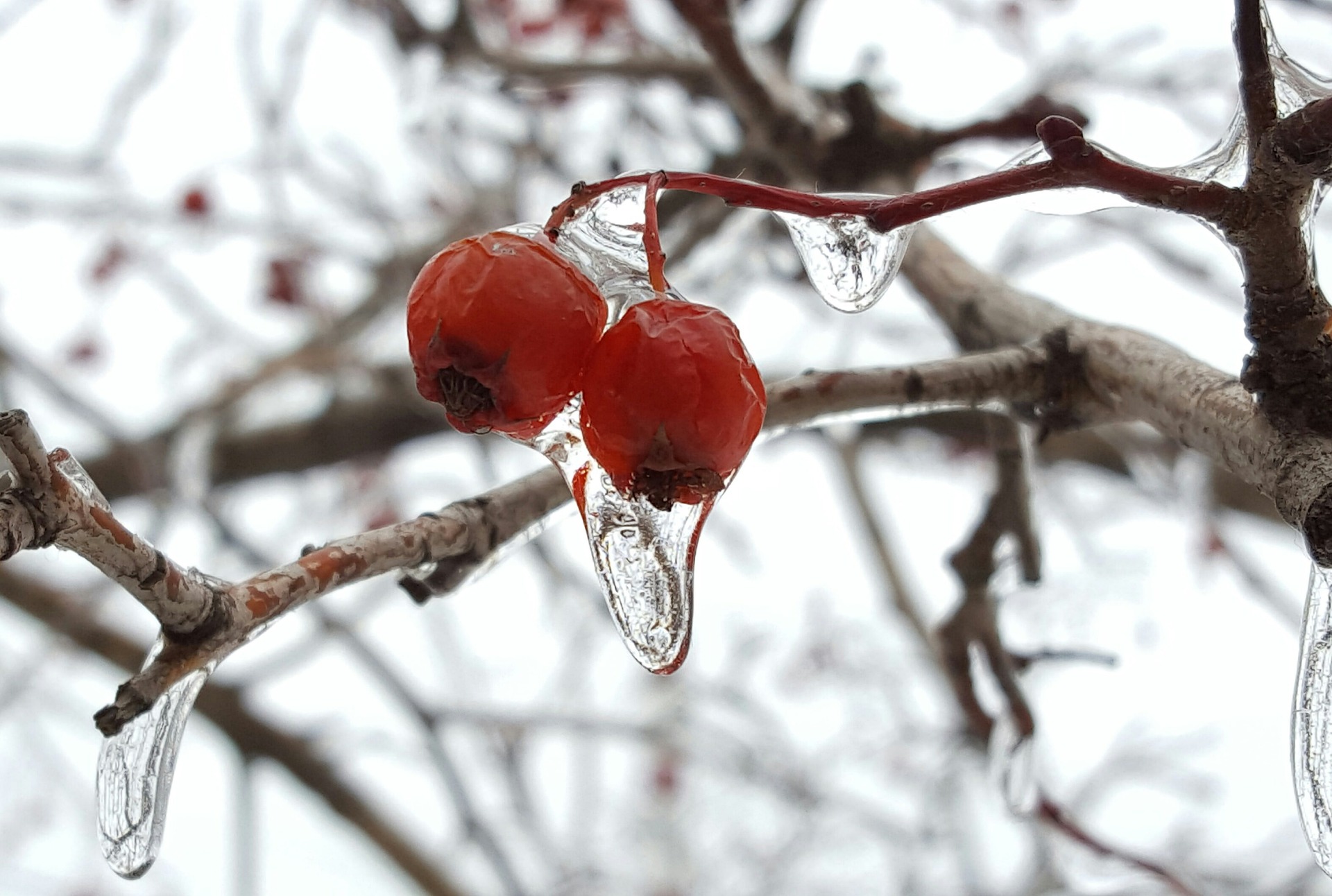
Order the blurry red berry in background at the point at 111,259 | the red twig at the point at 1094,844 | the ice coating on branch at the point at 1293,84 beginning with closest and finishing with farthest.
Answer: the ice coating on branch at the point at 1293,84 < the red twig at the point at 1094,844 < the blurry red berry in background at the point at 111,259

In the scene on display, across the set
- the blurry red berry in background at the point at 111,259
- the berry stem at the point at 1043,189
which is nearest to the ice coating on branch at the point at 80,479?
the berry stem at the point at 1043,189

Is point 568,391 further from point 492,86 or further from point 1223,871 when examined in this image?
point 1223,871

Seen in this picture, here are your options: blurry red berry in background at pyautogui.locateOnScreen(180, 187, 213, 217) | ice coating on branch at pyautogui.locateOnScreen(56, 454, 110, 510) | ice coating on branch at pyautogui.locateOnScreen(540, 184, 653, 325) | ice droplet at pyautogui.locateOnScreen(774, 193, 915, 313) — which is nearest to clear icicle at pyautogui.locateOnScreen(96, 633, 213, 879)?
ice coating on branch at pyautogui.locateOnScreen(56, 454, 110, 510)

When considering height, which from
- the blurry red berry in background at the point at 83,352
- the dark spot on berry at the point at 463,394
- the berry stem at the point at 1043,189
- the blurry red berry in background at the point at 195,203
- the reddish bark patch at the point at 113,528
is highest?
the blurry red berry in background at the point at 195,203

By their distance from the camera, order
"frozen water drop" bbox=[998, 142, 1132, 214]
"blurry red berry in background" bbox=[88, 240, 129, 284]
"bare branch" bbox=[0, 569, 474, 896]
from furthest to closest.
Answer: "blurry red berry in background" bbox=[88, 240, 129, 284] < "bare branch" bbox=[0, 569, 474, 896] < "frozen water drop" bbox=[998, 142, 1132, 214]

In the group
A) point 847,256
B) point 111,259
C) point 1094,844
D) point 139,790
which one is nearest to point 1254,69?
point 847,256

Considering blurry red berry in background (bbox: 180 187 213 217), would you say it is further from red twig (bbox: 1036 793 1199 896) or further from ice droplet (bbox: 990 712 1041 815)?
red twig (bbox: 1036 793 1199 896)

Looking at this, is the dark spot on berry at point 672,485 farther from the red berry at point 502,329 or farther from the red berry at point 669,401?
the red berry at point 502,329

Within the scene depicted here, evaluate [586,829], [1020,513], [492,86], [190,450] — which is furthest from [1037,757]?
[586,829]
